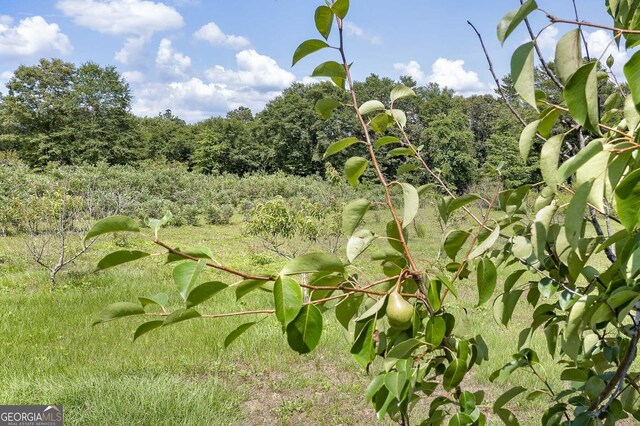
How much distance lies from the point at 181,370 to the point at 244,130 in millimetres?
32040

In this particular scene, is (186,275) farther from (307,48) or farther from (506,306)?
(506,306)

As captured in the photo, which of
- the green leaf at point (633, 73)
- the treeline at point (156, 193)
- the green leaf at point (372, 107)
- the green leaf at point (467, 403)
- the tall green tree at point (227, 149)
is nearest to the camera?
the green leaf at point (633, 73)

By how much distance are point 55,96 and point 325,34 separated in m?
29.1

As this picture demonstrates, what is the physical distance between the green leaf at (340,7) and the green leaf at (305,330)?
38 centimetres

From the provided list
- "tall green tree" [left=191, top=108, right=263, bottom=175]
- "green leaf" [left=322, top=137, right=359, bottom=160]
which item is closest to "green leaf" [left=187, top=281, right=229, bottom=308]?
"green leaf" [left=322, top=137, right=359, bottom=160]

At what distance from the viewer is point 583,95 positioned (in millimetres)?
396

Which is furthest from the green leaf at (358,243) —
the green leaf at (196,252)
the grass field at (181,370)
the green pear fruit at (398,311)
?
the grass field at (181,370)

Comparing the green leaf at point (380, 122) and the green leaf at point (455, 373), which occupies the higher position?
the green leaf at point (380, 122)

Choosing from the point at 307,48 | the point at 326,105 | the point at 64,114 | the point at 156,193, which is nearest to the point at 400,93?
the point at 326,105

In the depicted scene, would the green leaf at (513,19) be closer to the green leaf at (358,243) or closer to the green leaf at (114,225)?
the green leaf at (358,243)

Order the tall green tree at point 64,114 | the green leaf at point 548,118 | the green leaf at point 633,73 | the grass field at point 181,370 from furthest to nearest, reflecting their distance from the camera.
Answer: the tall green tree at point 64,114
the grass field at point 181,370
the green leaf at point 548,118
the green leaf at point 633,73

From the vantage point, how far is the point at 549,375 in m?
3.18

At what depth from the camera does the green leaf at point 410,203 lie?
0.57 meters

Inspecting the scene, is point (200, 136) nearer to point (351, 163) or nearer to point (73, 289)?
point (73, 289)
